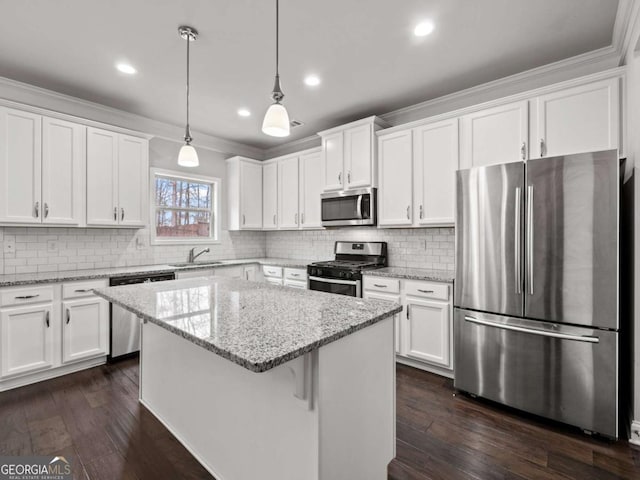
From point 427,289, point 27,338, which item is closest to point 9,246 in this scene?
point 27,338

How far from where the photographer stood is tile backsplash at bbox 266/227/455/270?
3430 mm

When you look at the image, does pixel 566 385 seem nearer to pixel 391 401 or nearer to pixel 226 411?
pixel 391 401

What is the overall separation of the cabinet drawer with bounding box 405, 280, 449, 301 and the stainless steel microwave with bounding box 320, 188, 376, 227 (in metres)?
0.93

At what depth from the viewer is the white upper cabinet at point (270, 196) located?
15.9ft

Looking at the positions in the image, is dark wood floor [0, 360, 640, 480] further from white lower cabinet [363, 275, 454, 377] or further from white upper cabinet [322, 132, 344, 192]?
white upper cabinet [322, 132, 344, 192]

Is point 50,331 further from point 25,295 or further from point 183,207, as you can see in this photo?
point 183,207

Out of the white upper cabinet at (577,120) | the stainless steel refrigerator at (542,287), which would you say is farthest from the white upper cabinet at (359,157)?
the white upper cabinet at (577,120)

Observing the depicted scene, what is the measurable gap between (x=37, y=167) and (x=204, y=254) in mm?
2166

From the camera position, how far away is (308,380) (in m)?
1.19

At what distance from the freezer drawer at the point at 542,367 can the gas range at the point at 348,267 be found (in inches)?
45.9

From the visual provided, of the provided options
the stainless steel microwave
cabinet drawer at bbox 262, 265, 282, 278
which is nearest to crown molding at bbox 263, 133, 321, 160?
the stainless steel microwave

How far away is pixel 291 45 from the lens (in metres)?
2.46

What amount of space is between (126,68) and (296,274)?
9.07 ft

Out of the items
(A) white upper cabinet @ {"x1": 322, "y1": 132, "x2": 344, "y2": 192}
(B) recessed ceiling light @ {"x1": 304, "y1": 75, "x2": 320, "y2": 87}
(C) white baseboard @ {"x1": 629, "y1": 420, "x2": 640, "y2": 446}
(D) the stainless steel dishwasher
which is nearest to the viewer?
(C) white baseboard @ {"x1": 629, "y1": 420, "x2": 640, "y2": 446}
